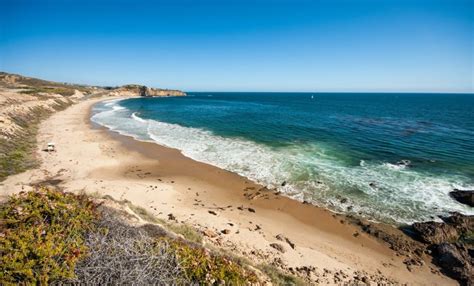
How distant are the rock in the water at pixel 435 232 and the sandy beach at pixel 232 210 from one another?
1.87m

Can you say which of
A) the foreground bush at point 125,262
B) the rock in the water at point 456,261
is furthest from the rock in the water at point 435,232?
the foreground bush at point 125,262

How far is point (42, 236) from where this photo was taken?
5.38m

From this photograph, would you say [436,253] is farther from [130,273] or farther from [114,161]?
[114,161]

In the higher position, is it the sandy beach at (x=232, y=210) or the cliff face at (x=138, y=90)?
the cliff face at (x=138, y=90)

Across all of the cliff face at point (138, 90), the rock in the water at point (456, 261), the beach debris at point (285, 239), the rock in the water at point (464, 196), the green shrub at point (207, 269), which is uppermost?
the cliff face at point (138, 90)

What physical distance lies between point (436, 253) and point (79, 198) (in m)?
15.0

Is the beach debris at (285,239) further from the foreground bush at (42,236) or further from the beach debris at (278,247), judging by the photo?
the foreground bush at (42,236)

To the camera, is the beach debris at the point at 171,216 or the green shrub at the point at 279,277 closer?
the green shrub at the point at 279,277

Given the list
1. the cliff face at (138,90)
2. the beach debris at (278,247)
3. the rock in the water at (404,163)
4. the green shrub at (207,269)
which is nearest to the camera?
the green shrub at (207,269)

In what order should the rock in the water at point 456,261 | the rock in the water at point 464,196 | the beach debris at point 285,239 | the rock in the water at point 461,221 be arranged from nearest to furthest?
the rock in the water at point 456,261 → the beach debris at point 285,239 → the rock in the water at point 461,221 → the rock in the water at point 464,196

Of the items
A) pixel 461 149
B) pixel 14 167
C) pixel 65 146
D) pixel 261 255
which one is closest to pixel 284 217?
pixel 261 255

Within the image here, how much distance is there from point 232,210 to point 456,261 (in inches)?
408

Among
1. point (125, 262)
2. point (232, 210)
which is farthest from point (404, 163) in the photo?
point (125, 262)

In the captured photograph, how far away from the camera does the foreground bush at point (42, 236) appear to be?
4.43 metres
